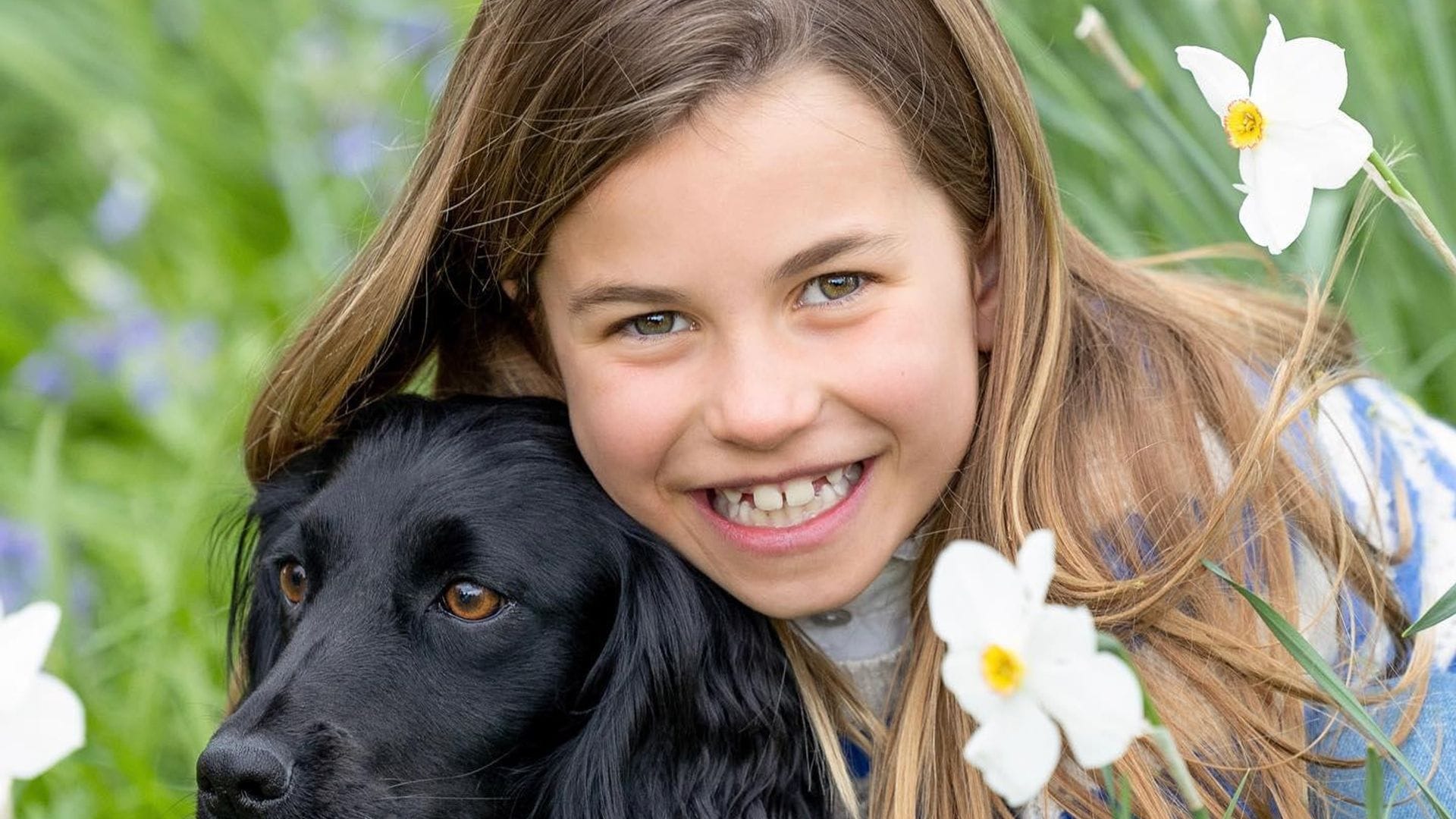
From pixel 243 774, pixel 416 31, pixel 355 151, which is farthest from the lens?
pixel 416 31

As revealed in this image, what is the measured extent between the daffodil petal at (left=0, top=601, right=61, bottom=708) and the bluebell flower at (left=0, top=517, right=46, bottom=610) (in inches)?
97.1

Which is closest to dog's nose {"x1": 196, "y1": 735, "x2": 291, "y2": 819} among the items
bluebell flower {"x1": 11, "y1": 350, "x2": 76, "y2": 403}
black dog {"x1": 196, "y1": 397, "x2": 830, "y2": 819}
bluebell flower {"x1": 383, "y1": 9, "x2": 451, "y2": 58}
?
black dog {"x1": 196, "y1": 397, "x2": 830, "y2": 819}

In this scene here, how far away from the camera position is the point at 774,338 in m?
1.98

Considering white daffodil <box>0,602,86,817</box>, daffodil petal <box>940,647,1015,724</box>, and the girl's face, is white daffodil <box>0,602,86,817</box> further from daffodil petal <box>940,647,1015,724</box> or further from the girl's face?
the girl's face

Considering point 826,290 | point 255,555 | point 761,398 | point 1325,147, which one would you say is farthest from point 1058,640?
point 255,555

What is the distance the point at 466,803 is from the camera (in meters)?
2.05

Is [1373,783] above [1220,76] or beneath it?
beneath

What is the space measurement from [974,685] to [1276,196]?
1.97ft

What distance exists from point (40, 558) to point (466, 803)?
1708 mm

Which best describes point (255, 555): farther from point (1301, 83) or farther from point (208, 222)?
point (208, 222)

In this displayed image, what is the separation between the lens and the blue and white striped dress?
7.66 feet

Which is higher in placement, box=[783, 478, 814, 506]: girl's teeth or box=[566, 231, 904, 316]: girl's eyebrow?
box=[566, 231, 904, 316]: girl's eyebrow

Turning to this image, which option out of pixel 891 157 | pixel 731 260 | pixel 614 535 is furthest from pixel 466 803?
pixel 891 157

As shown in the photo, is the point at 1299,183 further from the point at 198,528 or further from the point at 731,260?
the point at 198,528
